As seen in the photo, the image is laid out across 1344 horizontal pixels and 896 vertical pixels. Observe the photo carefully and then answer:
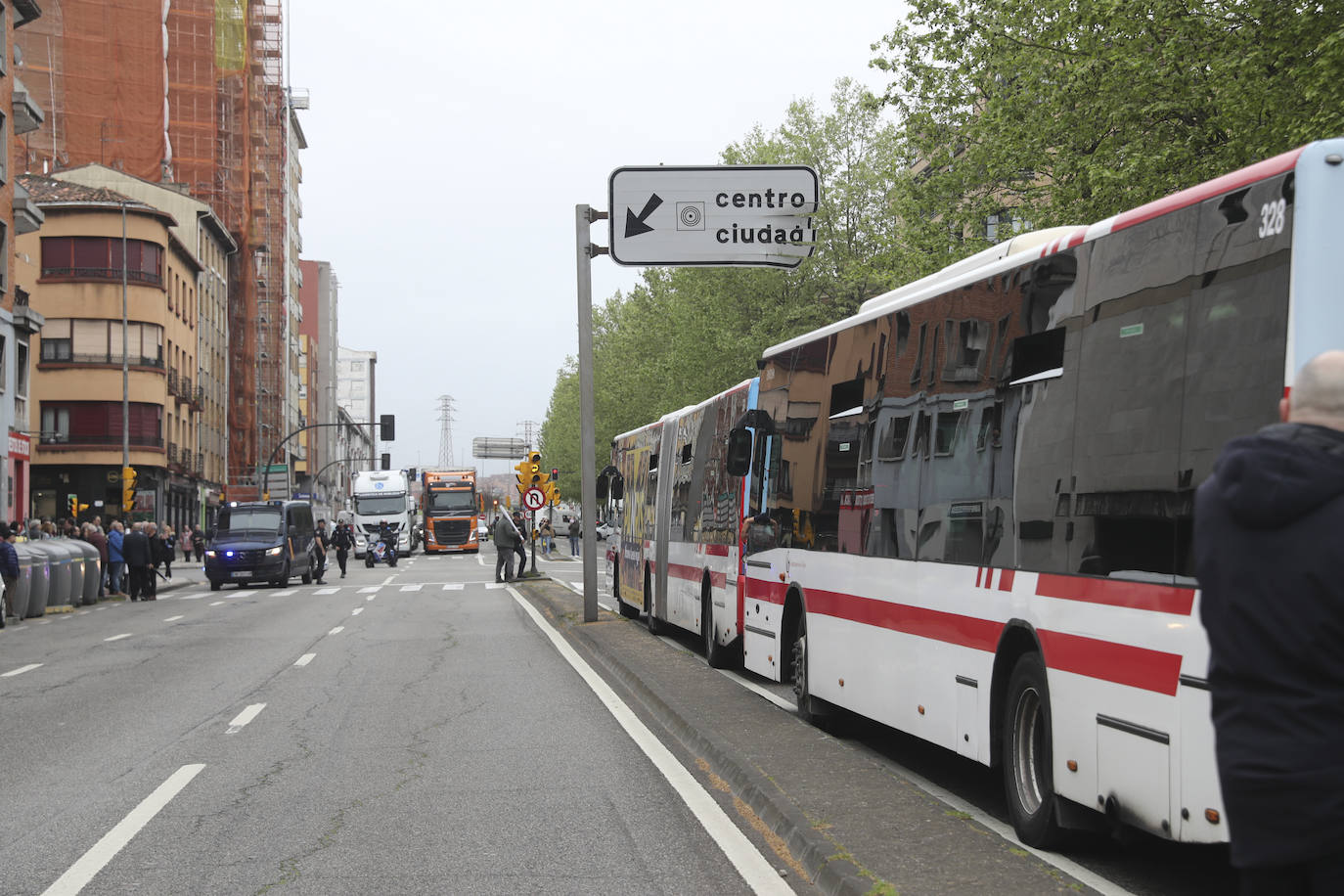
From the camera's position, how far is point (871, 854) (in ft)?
21.9

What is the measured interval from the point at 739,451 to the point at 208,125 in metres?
73.7

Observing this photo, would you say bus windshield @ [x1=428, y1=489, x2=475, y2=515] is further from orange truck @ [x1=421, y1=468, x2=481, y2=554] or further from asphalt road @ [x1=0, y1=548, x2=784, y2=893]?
asphalt road @ [x1=0, y1=548, x2=784, y2=893]

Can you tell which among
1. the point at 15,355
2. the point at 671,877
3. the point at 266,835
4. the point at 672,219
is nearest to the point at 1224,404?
the point at 671,877

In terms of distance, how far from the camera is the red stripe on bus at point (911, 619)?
7.97m

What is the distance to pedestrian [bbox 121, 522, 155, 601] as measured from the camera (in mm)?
35844

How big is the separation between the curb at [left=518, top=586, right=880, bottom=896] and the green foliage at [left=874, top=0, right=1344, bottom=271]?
927 cm

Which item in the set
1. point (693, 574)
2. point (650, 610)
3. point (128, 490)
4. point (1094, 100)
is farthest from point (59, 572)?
point (1094, 100)

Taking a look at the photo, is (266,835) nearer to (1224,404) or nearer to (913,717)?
(913,717)

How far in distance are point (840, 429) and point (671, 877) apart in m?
4.85

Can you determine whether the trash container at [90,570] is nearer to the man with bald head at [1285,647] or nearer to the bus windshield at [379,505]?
the man with bald head at [1285,647]

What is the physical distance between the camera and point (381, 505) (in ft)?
252

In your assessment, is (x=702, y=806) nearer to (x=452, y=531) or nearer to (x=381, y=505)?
(x=381, y=505)

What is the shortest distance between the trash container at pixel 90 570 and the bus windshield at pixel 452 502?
4203 centimetres

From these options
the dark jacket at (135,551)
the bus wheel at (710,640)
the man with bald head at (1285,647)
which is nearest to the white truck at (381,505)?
the dark jacket at (135,551)
